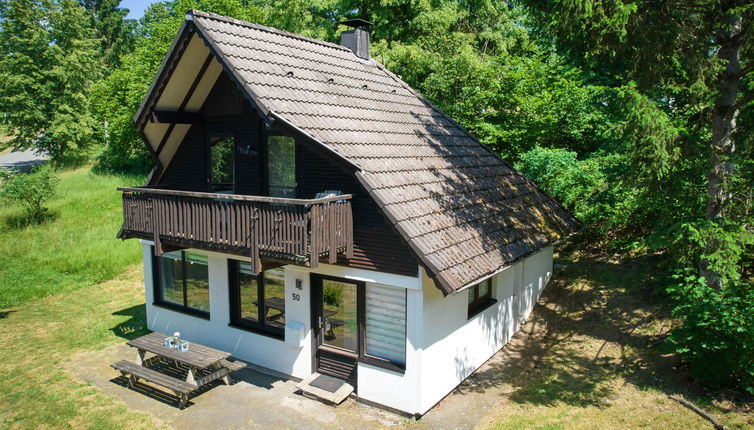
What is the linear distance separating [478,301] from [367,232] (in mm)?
3289

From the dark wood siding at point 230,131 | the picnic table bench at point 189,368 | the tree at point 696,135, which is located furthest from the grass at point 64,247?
the tree at point 696,135

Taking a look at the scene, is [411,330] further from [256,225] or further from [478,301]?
[256,225]

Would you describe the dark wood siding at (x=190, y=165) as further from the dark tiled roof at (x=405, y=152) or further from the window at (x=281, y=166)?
the dark tiled roof at (x=405, y=152)

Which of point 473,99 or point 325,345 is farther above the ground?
point 473,99

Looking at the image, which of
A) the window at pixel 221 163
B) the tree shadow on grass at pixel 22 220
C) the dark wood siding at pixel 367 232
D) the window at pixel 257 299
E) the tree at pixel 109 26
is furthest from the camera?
the tree at pixel 109 26

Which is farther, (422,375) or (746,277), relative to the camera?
(746,277)

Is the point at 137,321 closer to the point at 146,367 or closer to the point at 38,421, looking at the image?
the point at 146,367

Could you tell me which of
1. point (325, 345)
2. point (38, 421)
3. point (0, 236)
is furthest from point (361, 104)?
point (0, 236)

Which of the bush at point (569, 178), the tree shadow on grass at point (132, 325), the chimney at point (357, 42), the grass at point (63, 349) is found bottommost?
the grass at point (63, 349)

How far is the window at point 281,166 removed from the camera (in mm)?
10820

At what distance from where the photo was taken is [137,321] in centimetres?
1478

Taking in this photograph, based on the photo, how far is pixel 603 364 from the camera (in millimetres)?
10570

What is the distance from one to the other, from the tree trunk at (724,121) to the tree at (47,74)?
1539 inches

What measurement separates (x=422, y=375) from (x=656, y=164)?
5.45m
